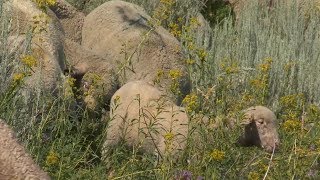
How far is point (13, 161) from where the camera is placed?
287cm

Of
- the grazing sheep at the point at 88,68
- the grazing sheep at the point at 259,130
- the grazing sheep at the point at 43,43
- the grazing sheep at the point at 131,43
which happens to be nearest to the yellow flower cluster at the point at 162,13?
the grazing sheep at the point at 131,43

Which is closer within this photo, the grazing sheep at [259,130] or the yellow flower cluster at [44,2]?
the yellow flower cluster at [44,2]

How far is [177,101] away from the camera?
22.4 ft

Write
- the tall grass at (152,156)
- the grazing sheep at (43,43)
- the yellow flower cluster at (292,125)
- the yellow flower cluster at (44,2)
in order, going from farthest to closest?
the grazing sheep at (43,43)
the yellow flower cluster at (44,2)
the yellow flower cluster at (292,125)
the tall grass at (152,156)

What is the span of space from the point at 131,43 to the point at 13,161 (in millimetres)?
4618

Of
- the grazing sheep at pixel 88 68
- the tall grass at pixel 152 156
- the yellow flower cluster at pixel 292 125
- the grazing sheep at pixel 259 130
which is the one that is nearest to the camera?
the tall grass at pixel 152 156

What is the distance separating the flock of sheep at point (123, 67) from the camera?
5.64 m

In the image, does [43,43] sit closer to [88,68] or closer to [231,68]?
[88,68]

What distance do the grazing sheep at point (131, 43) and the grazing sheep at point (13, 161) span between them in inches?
161

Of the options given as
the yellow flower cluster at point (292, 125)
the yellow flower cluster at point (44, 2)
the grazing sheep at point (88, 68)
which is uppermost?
the yellow flower cluster at point (44, 2)

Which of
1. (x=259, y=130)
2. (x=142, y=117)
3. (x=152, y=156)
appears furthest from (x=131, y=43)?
(x=152, y=156)

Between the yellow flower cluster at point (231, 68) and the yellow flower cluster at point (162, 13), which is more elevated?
the yellow flower cluster at point (162, 13)

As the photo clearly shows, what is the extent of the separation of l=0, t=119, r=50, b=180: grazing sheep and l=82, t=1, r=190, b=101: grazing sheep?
4088mm

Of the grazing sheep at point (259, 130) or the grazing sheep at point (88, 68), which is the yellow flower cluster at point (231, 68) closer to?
the grazing sheep at point (259, 130)
